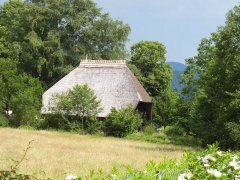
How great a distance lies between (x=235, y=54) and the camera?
23.5m

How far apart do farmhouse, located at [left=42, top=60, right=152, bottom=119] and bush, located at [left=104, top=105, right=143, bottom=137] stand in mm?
2088

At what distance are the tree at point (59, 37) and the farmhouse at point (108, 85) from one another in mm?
5492

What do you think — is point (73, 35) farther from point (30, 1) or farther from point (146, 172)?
point (146, 172)

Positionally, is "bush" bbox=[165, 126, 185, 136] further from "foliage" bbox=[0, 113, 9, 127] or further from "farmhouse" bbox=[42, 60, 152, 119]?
"foliage" bbox=[0, 113, 9, 127]

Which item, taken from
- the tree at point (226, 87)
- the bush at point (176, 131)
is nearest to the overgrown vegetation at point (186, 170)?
the tree at point (226, 87)

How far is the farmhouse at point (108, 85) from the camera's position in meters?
37.6

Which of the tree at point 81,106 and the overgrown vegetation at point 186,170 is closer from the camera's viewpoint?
the overgrown vegetation at point 186,170

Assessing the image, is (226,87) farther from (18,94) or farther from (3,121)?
(3,121)

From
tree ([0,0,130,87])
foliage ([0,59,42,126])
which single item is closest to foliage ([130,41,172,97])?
tree ([0,0,130,87])

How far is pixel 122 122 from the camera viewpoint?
1324 inches

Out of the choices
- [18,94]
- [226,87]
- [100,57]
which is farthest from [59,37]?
[226,87]

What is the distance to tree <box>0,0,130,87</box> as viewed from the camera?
46741 millimetres

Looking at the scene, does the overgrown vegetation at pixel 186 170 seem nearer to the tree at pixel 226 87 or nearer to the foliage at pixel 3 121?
the tree at pixel 226 87

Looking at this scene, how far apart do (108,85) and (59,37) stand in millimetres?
10673
